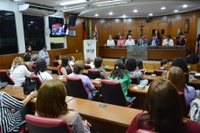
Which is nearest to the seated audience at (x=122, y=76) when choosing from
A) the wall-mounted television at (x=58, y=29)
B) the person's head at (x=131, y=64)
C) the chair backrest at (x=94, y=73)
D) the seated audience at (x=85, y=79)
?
the seated audience at (x=85, y=79)

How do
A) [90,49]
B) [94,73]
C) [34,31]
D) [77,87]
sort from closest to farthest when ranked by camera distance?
[77,87], [94,73], [90,49], [34,31]

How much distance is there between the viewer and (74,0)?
21.4 feet

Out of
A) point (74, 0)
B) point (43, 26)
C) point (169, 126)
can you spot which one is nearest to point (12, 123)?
point (169, 126)

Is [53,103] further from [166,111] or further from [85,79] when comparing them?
[85,79]

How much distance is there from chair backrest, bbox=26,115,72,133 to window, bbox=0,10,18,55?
628 cm

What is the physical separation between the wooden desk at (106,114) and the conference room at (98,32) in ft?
0.04

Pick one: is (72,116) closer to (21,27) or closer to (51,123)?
(51,123)

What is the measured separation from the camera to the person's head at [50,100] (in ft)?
4.18

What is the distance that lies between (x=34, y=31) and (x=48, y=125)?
24.2 ft

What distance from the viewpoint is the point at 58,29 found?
8.49m

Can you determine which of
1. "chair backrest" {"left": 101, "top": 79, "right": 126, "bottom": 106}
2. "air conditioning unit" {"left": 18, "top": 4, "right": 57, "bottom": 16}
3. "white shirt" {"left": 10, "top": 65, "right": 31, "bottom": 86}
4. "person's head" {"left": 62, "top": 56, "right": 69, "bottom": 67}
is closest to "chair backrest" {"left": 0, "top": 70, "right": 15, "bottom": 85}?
"white shirt" {"left": 10, "top": 65, "right": 31, "bottom": 86}

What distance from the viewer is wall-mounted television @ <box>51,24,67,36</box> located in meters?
8.32

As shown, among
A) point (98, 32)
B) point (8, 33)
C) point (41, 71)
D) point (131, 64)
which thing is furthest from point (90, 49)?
point (98, 32)

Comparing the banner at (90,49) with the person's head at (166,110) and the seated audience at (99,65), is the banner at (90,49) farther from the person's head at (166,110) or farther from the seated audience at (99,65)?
the person's head at (166,110)
